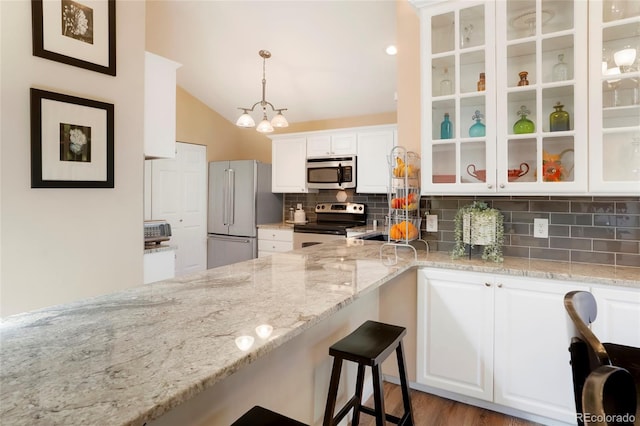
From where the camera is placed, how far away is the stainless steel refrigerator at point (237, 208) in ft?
16.8

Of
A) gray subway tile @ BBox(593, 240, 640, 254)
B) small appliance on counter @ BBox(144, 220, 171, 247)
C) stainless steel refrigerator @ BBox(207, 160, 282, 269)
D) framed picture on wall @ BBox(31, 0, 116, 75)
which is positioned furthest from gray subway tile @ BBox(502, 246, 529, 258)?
stainless steel refrigerator @ BBox(207, 160, 282, 269)

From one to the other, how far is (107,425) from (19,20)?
219cm

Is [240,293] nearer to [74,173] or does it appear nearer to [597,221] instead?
[74,173]

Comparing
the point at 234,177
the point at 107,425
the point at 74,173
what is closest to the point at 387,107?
the point at 234,177

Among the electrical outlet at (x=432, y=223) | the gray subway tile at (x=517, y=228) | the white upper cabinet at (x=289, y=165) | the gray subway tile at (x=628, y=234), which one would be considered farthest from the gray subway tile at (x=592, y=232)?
the white upper cabinet at (x=289, y=165)

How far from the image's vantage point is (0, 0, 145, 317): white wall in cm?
183

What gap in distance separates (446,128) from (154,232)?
2.32 meters

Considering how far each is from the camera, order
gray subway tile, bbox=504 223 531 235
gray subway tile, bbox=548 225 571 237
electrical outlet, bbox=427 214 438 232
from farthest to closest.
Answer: electrical outlet, bbox=427 214 438 232, gray subway tile, bbox=504 223 531 235, gray subway tile, bbox=548 225 571 237

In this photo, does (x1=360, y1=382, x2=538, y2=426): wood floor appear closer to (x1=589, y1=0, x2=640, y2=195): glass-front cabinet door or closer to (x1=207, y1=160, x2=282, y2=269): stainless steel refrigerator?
(x1=589, y1=0, x2=640, y2=195): glass-front cabinet door

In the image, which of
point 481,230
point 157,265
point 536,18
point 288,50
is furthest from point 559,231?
point 288,50

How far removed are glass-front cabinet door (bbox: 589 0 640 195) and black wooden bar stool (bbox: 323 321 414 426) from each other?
4.62ft

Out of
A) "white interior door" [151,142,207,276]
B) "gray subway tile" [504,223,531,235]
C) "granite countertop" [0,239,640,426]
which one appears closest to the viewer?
"granite countertop" [0,239,640,426]

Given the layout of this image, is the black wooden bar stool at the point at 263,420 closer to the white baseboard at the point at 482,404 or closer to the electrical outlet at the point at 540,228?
the white baseboard at the point at 482,404

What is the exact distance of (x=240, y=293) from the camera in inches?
52.2
